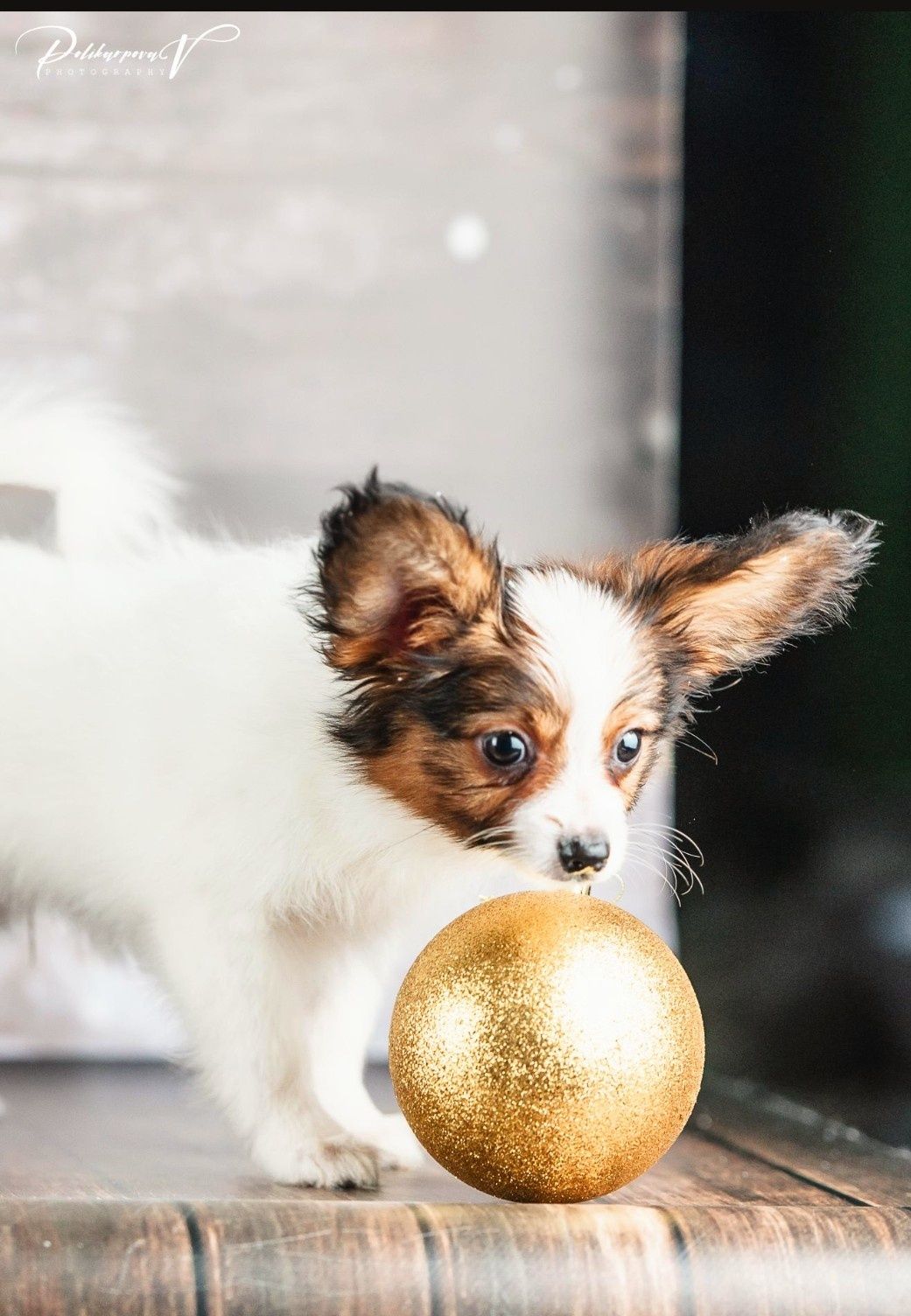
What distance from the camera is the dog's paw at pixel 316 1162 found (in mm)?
1232

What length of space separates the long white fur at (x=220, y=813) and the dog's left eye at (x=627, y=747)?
0.04 meters

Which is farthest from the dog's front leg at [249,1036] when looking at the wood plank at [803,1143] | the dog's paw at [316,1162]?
the wood plank at [803,1143]

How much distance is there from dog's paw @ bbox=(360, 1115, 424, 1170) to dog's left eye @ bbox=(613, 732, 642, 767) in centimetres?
40

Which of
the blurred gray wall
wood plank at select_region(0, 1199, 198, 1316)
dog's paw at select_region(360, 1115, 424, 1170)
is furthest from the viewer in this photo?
the blurred gray wall

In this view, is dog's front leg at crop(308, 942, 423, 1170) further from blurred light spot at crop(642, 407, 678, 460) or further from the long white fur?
blurred light spot at crop(642, 407, 678, 460)

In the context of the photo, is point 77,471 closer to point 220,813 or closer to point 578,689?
point 220,813

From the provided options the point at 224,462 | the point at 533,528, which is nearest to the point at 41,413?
the point at 224,462

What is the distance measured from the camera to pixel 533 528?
6.40 ft

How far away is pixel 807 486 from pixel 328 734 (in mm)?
A: 702

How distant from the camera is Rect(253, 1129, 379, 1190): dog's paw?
1.23m

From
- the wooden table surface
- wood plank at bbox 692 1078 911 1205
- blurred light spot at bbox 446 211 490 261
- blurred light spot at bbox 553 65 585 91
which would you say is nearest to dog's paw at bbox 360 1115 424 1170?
the wooden table surface

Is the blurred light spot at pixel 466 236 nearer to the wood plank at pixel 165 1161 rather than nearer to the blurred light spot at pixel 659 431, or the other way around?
the blurred light spot at pixel 659 431

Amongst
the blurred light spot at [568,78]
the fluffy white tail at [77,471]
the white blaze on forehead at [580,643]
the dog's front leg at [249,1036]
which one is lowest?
the dog's front leg at [249,1036]

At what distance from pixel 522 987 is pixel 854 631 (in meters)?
0.73
